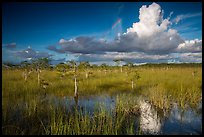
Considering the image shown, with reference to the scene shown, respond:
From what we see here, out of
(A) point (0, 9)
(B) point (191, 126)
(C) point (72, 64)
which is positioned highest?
(A) point (0, 9)

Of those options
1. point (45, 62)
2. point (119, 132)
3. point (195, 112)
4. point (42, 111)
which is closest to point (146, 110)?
point (195, 112)

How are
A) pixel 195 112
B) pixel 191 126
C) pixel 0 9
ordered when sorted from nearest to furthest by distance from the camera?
pixel 0 9
pixel 191 126
pixel 195 112

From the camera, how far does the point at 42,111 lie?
37.4 feet

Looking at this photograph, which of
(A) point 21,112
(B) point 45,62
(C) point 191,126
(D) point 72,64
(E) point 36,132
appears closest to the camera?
(E) point 36,132

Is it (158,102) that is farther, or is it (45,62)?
(45,62)

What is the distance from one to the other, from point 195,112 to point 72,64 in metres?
12.3

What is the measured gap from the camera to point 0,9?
5.55m

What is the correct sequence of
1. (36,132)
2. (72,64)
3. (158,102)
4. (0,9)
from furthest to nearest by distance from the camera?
(72,64), (158,102), (36,132), (0,9)

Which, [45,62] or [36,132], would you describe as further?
[45,62]

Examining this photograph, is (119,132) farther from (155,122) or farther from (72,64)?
(72,64)

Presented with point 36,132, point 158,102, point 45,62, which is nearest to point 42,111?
point 36,132

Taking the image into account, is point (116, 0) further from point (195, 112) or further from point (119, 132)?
point (195, 112)

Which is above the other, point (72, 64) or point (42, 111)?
point (72, 64)

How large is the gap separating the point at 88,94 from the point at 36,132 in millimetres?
10567
